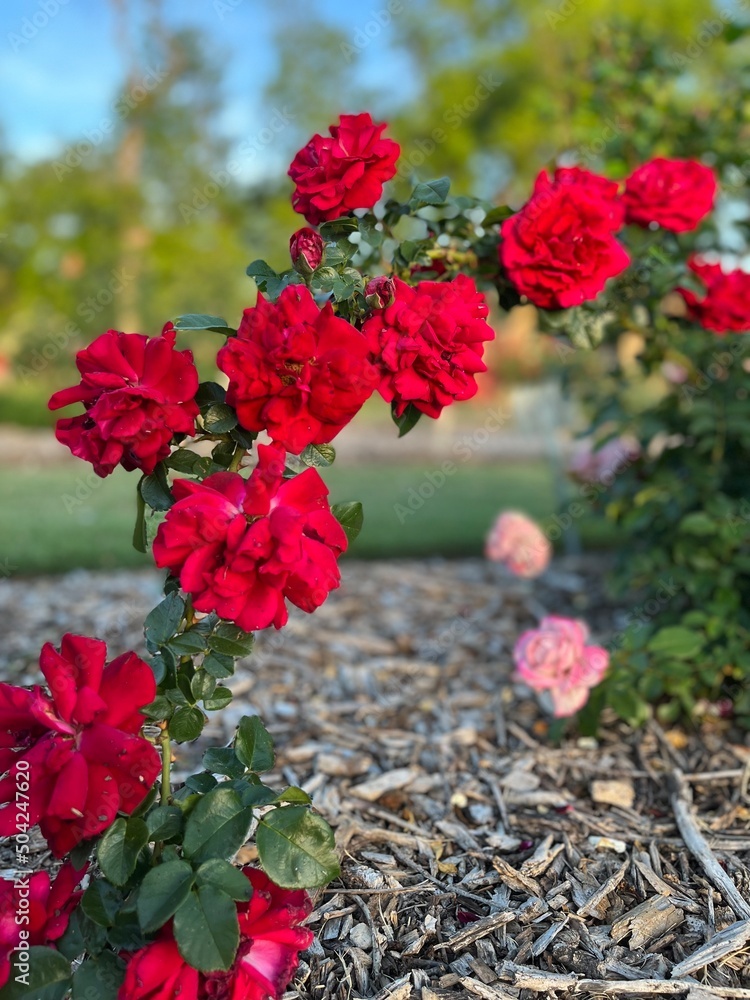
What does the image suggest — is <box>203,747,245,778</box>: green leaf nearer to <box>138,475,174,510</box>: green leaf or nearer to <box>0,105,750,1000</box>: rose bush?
<box>0,105,750,1000</box>: rose bush

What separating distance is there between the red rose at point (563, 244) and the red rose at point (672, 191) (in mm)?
420

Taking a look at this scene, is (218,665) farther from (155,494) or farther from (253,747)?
(155,494)

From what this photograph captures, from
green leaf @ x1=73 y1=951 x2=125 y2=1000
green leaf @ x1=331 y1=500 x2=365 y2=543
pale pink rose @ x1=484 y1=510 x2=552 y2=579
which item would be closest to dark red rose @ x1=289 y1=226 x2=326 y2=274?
green leaf @ x1=331 y1=500 x2=365 y2=543

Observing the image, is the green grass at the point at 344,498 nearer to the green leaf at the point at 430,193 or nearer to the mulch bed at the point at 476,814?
the mulch bed at the point at 476,814

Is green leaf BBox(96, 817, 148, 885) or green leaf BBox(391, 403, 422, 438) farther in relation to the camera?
green leaf BBox(391, 403, 422, 438)

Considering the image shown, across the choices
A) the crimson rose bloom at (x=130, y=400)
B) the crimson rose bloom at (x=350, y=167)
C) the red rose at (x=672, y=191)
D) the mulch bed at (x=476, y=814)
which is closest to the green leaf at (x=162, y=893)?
the mulch bed at (x=476, y=814)

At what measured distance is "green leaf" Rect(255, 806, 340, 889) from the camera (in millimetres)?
1036

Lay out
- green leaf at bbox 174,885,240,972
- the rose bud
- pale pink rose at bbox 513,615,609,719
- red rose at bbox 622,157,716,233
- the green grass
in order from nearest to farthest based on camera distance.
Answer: green leaf at bbox 174,885,240,972 → the rose bud → red rose at bbox 622,157,716,233 → pale pink rose at bbox 513,615,609,719 → the green grass

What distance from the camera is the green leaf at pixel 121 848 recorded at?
1008 millimetres

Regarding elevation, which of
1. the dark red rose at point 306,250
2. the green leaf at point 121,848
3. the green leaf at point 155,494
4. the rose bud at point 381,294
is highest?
the dark red rose at point 306,250

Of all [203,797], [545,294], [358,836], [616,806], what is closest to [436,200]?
[545,294]

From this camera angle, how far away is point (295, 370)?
39.9 inches

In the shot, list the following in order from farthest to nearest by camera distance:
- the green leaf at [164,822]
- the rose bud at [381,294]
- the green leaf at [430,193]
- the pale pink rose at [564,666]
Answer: the pale pink rose at [564,666]
the green leaf at [430,193]
the rose bud at [381,294]
the green leaf at [164,822]

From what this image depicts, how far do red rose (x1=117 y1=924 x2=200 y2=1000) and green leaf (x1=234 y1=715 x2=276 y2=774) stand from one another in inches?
9.0
